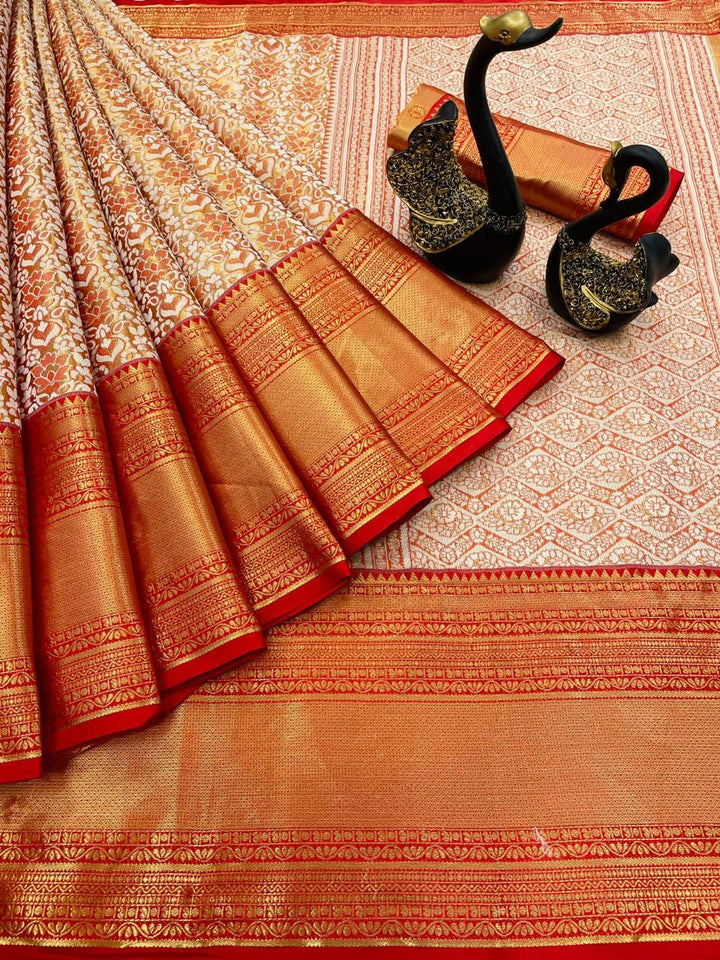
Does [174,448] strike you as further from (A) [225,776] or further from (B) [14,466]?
(A) [225,776]

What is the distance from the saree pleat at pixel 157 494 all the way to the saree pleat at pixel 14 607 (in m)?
0.13

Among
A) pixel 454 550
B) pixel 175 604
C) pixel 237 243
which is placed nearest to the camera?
pixel 175 604

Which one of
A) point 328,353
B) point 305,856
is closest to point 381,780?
point 305,856

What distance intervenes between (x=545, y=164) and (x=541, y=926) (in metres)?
1.35

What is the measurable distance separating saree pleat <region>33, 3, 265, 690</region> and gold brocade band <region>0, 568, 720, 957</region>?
80mm

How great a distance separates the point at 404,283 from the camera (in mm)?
1322

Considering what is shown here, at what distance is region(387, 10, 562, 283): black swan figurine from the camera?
123cm

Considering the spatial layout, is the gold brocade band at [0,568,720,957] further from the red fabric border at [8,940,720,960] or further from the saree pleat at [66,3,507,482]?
the saree pleat at [66,3,507,482]

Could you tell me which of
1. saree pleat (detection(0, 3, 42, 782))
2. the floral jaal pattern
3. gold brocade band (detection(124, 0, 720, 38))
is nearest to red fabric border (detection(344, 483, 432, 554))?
saree pleat (detection(0, 3, 42, 782))

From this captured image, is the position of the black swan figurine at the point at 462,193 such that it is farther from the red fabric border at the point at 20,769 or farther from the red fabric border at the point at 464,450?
the red fabric border at the point at 20,769

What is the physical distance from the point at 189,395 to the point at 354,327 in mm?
302

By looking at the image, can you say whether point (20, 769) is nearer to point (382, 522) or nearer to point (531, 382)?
point (382, 522)

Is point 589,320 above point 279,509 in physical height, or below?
above

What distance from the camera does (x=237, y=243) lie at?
126 centimetres
